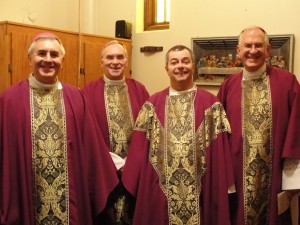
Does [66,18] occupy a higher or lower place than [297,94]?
higher

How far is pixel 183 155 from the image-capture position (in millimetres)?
2049

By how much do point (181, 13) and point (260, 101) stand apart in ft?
6.27

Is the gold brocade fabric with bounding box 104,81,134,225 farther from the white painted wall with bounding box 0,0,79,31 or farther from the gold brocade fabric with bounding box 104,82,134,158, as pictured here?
the white painted wall with bounding box 0,0,79,31

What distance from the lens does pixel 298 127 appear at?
6.89 feet

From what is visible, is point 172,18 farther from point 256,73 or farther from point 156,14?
point 256,73

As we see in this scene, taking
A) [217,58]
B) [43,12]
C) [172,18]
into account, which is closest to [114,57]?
[217,58]

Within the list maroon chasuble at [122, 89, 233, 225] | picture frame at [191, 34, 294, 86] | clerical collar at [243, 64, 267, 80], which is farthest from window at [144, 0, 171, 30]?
maroon chasuble at [122, 89, 233, 225]

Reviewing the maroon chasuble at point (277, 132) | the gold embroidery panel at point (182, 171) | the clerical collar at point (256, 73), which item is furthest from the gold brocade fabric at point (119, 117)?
the clerical collar at point (256, 73)

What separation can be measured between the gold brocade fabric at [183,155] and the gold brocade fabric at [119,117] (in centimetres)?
33

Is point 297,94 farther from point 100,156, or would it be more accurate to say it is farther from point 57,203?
point 57,203

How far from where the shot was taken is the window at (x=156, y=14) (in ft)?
13.6

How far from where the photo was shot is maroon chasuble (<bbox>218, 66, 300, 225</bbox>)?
2082 millimetres

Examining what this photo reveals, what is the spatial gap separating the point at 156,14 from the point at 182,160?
2.52 meters

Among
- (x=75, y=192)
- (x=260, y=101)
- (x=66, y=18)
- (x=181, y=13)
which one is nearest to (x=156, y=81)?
(x=181, y=13)
